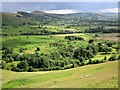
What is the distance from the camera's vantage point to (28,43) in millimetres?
132375

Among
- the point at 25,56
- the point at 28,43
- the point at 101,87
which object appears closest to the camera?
the point at 101,87

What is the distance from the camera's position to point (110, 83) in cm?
2609

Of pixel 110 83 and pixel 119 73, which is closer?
pixel 110 83

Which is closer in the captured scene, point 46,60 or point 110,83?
point 110,83

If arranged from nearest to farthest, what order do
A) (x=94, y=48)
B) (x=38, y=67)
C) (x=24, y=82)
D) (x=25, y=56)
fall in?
1. (x=24, y=82)
2. (x=38, y=67)
3. (x=25, y=56)
4. (x=94, y=48)

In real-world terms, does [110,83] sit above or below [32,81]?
above

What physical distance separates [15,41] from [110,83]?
11414 centimetres

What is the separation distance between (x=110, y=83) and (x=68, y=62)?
181ft

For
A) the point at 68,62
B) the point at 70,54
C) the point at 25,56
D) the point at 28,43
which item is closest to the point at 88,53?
the point at 70,54

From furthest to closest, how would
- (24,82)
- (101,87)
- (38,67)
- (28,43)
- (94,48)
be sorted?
(28,43) → (94,48) → (38,67) → (24,82) → (101,87)

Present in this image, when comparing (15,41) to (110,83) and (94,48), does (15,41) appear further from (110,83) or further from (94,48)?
(110,83)

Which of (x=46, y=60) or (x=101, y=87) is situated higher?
(x=101, y=87)

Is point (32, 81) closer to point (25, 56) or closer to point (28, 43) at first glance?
point (25, 56)

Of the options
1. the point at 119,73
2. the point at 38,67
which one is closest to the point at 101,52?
the point at 38,67
